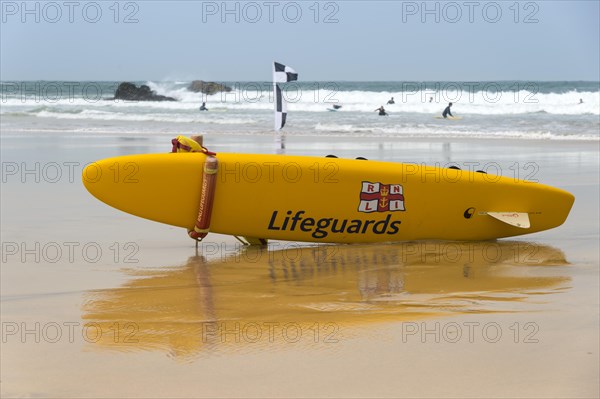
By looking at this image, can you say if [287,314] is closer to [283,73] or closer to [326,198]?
[326,198]

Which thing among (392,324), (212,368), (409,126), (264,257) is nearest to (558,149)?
(409,126)

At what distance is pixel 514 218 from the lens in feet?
20.9

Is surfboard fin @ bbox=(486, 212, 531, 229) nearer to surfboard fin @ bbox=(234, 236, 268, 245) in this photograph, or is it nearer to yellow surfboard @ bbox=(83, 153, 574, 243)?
yellow surfboard @ bbox=(83, 153, 574, 243)

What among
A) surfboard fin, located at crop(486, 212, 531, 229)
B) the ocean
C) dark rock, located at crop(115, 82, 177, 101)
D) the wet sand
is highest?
dark rock, located at crop(115, 82, 177, 101)

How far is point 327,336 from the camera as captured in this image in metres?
3.80

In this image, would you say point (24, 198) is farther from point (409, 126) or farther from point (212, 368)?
point (409, 126)

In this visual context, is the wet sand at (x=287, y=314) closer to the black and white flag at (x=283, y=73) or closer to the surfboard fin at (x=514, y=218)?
the surfboard fin at (x=514, y=218)

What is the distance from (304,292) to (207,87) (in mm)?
44780

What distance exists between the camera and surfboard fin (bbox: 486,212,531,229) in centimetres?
625

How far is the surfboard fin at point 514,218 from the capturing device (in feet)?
20.5

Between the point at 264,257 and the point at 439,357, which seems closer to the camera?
the point at 439,357

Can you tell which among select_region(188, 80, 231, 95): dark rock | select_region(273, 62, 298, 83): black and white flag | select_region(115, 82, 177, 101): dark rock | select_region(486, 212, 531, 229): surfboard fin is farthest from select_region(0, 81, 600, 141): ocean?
select_region(486, 212, 531, 229): surfboard fin

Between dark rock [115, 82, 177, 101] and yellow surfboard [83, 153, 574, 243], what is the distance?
41.7 meters

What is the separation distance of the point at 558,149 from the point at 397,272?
32.0ft
